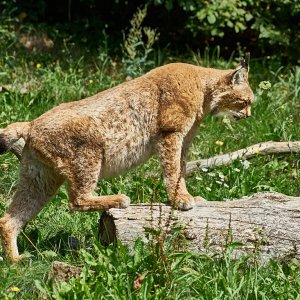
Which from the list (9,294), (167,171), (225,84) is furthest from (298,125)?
(9,294)

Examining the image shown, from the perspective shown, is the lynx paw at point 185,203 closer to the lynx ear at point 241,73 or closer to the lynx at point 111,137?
the lynx at point 111,137

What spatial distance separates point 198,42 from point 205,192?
5.02 meters

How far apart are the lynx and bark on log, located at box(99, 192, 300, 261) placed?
26 centimetres

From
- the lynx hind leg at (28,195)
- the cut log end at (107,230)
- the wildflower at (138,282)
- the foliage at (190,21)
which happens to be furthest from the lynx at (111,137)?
the foliage at (190,21)

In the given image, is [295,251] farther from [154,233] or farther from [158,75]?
[158,75]

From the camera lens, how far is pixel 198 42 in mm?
12383

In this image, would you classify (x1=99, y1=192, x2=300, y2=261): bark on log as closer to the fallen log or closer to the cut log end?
the cut log end

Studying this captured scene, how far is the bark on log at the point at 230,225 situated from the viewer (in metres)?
6.16

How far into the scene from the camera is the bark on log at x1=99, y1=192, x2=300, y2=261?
6.16 m

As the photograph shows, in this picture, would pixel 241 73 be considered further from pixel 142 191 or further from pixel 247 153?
pixel 142 191

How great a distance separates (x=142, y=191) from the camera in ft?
24.8

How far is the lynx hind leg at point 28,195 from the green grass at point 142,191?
0.56 feet

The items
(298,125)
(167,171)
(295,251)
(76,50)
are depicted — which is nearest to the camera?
(295,251)

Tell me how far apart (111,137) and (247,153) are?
2.04 m
